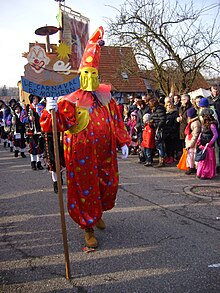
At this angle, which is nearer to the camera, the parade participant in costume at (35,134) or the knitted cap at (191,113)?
the knitted cap at (191,113)

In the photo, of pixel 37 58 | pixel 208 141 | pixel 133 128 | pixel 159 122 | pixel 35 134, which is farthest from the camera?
pixel 133 128

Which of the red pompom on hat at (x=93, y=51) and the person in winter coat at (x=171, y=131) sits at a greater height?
the red pompom on hat at (x=93, y=51)

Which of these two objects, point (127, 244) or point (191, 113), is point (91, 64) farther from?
point (191, 113)

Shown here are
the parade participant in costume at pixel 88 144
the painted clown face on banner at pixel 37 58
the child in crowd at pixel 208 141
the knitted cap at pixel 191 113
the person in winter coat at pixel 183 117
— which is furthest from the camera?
the person in winter coat at pixel 183 117

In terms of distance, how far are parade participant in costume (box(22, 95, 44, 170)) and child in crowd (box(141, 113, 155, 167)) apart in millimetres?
2663

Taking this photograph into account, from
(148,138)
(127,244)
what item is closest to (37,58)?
(127,244)

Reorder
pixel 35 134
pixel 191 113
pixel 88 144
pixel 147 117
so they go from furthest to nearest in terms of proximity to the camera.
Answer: pixel 147 117 → pixel 35 134 → pixel 191 113 → pixel 88 144

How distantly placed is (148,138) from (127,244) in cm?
447

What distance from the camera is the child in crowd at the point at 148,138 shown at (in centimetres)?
757

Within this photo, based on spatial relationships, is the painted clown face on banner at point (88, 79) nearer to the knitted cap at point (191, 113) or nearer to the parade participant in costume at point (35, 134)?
the knitted cap at point (191, 113)

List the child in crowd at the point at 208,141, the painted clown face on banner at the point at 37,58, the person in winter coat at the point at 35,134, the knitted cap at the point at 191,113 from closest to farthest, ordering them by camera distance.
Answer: the painted clown face on banner at the point at 37,58 < the child in crowd at the point at 208,141 < the knitted cap at the point at 191,113 < the person in winter coat at the point at 35,134

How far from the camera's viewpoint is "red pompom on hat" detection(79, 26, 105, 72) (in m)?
3.36

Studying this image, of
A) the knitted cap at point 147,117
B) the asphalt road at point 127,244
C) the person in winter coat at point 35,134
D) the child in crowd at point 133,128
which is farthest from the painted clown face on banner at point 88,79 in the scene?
the child in crowd at point 133,128

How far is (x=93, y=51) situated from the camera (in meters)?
3.41
